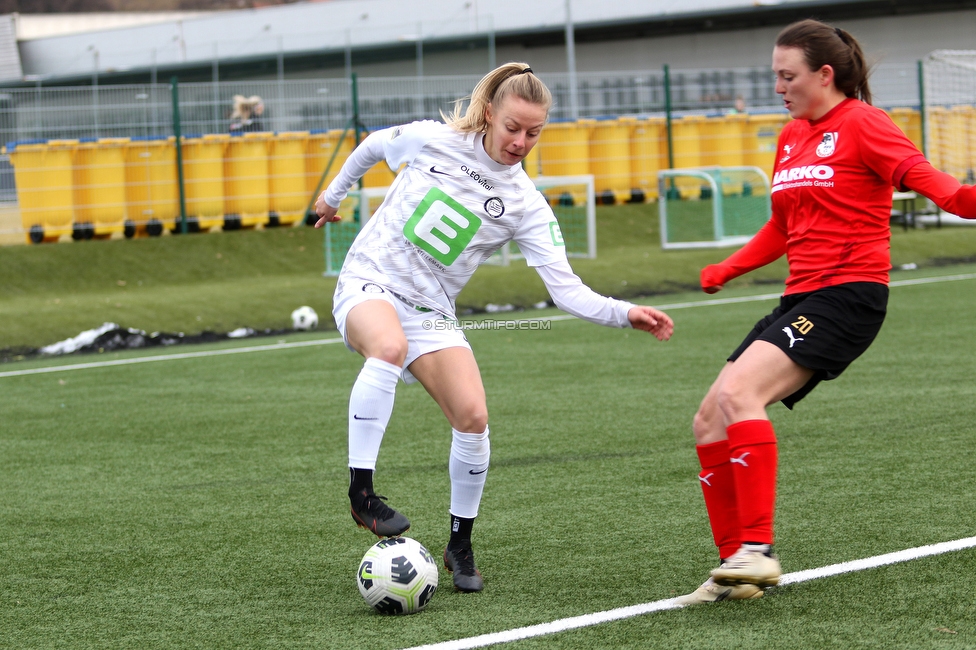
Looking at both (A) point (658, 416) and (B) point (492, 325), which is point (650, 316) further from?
(B) point (492, 325)

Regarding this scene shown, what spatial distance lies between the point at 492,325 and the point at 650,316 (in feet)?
27.1

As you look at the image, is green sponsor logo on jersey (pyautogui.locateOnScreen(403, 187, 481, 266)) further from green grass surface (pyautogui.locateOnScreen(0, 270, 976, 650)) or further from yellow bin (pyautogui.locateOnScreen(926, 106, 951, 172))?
yellow bin (pyautogui.locateOnScreen(926, 106, 951, 172))

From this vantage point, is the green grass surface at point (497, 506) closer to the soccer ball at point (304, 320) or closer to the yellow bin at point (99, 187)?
the soccer ball at point (304, 320)

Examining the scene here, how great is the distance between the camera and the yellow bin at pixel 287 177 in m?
17.1

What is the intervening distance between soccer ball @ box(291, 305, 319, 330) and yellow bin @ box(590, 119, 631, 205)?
318 inches

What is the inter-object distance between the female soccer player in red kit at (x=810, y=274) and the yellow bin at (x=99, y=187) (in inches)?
520

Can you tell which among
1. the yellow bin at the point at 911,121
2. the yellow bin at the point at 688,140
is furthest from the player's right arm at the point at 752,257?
the yellow bin at the point at 911,121

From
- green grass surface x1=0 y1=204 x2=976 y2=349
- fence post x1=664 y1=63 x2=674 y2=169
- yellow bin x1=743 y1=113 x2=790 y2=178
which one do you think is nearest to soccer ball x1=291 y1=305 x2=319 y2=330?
green grass surface x1=0 y1=204 x2=976 y2=349

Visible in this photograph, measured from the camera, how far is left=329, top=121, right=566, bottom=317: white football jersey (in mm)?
4473

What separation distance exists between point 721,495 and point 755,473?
0.98 feet

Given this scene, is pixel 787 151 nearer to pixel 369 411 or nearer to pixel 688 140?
pixel 369 411

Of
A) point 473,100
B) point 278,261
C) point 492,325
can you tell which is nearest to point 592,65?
point 278,261

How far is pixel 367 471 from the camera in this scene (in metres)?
4.02

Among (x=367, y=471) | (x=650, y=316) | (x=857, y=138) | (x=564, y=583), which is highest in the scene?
(x=857, y=138)
